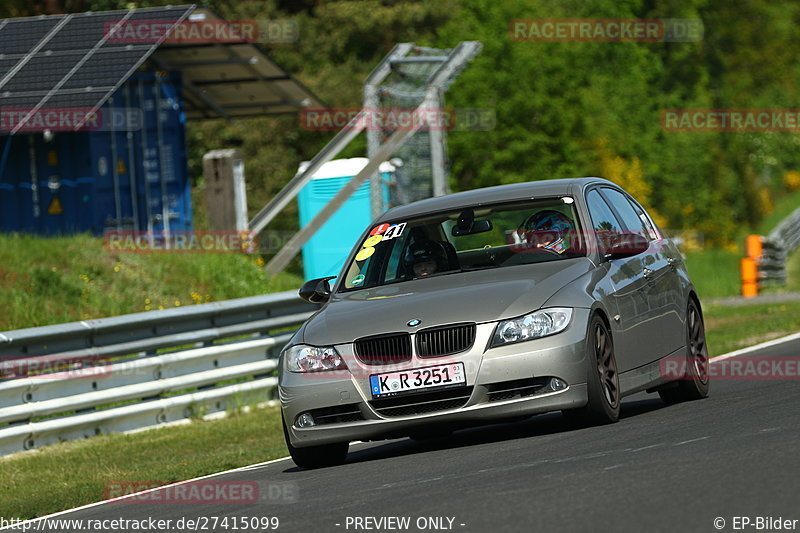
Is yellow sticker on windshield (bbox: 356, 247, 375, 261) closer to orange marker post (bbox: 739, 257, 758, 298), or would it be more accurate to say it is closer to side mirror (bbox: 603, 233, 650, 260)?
side mirror (bbox: 603, 233, 650, 260)

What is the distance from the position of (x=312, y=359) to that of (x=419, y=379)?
0.75 m

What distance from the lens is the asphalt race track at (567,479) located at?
607 centimetres

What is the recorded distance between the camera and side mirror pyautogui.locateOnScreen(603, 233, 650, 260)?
33.1 feet

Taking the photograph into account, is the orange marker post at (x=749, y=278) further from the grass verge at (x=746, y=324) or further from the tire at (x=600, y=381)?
the tire at (x=600, y=381)

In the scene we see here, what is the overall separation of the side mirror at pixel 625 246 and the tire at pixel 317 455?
7.10 feet

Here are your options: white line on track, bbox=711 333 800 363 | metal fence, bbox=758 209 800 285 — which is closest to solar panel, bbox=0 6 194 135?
white line on track, bbox=711 333 800 363

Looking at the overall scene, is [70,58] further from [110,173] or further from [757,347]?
[757,347]

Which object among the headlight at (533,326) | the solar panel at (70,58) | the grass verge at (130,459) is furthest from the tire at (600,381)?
the solar panel at (70,58)

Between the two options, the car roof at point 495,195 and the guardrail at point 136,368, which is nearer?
the car roof at point 495,195

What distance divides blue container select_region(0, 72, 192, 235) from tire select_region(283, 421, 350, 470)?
1639 cm

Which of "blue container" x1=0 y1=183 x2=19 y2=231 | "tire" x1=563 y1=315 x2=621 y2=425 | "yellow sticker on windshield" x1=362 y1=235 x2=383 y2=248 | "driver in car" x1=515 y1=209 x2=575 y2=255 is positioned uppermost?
"driver in car" x1=515 y1=209 x2=575 y2=255

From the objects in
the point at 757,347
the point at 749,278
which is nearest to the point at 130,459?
the point at 757,347

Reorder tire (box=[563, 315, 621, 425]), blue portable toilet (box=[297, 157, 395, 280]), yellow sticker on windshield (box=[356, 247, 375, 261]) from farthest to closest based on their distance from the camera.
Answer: blue portable toilet (box=[297, 157, 395, 280])
yellow sticker on windshield (box=[356, 247, 375, 261])
tire (box=[563, 315, 621, 425])

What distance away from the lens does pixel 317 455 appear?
962 centimetres
